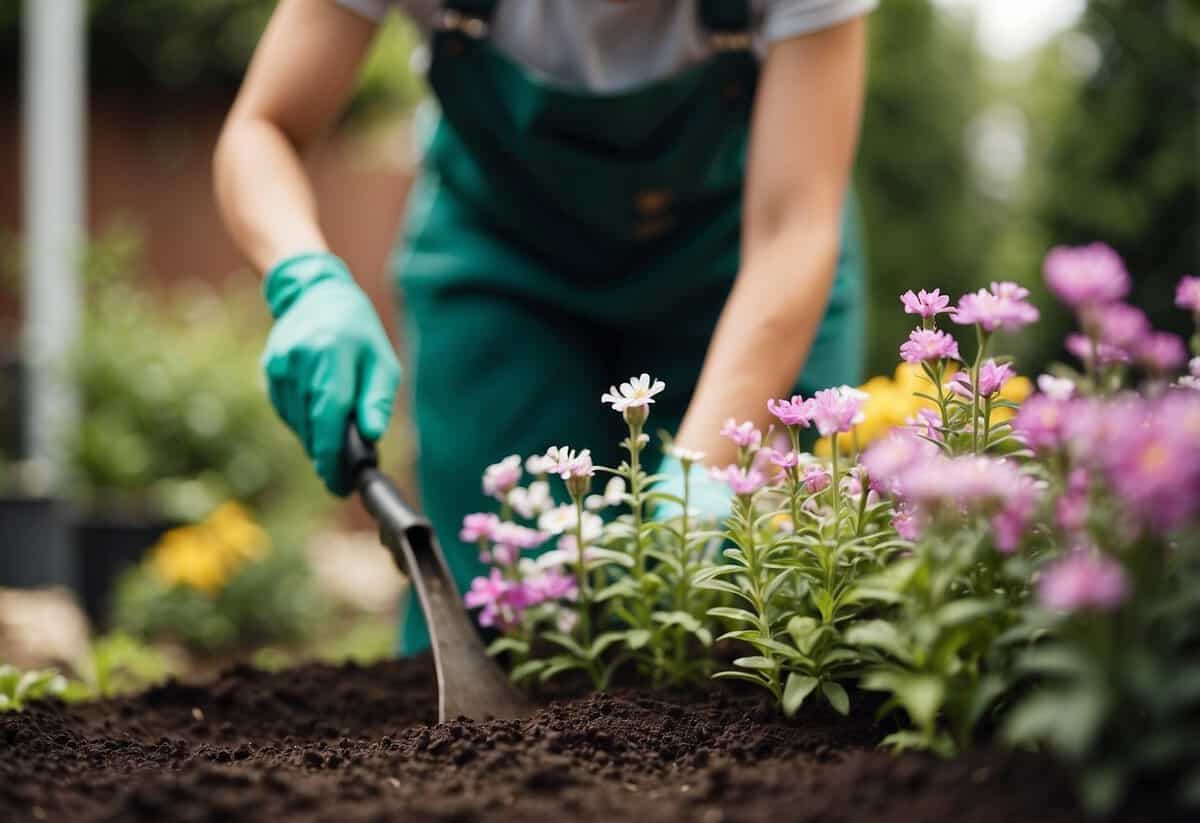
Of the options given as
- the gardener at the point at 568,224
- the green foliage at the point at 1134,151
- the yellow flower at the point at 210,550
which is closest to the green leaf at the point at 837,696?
the gardener at the point at 568,224

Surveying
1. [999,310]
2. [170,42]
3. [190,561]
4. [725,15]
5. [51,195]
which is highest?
[170,42]

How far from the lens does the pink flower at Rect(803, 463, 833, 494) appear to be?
1.21 meters

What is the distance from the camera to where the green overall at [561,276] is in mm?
2084

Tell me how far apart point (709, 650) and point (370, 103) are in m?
7.31

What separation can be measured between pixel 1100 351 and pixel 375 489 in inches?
A: 36.8

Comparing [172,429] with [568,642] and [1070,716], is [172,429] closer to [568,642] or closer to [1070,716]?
[568,642]

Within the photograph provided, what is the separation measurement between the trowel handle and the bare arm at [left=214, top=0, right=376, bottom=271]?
35cm

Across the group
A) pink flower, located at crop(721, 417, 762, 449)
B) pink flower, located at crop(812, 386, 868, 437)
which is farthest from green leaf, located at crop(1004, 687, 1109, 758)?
pink flower, located at crop(721, 417, 762, 449)

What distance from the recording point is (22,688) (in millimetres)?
1409

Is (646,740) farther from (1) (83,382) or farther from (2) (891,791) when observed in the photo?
(1) (83,382)

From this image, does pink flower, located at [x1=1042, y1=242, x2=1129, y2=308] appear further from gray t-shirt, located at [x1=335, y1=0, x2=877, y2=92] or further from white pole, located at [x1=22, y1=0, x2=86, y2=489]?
white pole, located at [x1=22, y1=0, x2=86, y2=489]

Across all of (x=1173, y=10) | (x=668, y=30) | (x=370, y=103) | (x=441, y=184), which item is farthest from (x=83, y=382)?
(x=1173, y=10)

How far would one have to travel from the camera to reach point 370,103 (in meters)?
8.08

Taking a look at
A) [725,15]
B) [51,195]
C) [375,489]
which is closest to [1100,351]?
[375,489]
